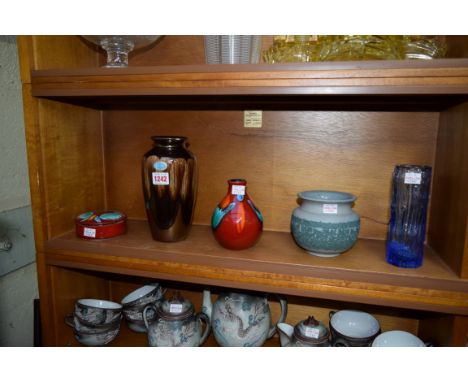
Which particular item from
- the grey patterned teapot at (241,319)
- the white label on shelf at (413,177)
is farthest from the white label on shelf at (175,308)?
the white label on shelf at (413,177)

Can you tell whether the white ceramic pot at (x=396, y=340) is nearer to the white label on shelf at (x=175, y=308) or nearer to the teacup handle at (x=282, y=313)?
the teacup handle at (x=282, y=313)

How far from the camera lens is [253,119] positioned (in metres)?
1.08

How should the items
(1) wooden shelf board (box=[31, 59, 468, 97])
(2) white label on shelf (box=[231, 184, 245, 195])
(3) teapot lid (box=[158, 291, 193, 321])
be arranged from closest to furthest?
(1) wooden shelf board (box=[31, 59, 468, 97])
(2) white label on shelf (box=[231, 184, 245, 195])
(3) teapot lid (box=[158, 291, 193, 321])

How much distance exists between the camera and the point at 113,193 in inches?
49.0

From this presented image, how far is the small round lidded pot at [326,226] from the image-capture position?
2.80ft

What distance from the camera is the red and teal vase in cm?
90

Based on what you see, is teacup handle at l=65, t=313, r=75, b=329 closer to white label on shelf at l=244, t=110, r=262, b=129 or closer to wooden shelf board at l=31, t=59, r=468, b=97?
wooden shelf board at l=31, t=59, r=468, b=97

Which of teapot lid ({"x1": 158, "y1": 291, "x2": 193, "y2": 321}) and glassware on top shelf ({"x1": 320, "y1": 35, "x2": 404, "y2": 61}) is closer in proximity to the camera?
glassware on top shelf ({"x1": 320, "y1": 35, "x2": 404, "y2": 61})

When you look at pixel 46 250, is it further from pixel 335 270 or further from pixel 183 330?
pixel 335 270

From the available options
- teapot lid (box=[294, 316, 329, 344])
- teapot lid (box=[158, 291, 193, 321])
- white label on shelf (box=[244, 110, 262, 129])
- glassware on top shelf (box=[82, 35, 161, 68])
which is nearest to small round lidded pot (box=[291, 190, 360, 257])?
teapot lid (box=[294, 316, 329, 344])

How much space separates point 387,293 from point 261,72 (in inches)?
23.9

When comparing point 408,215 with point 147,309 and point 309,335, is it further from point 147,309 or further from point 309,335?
point 147,309

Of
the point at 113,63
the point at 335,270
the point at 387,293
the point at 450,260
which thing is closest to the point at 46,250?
the point at 113,63

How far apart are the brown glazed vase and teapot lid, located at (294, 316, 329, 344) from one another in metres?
0.44
